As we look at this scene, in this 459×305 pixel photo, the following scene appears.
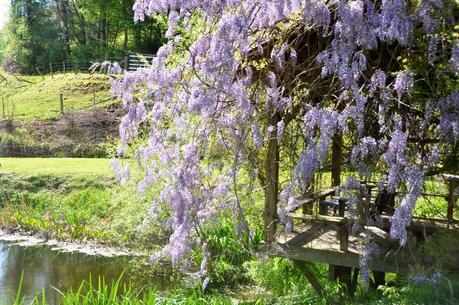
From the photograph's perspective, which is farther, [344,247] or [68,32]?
[68,32]

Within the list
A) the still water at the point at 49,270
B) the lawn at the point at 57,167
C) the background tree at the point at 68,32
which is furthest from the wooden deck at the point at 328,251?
the background tree at the point at 68,32

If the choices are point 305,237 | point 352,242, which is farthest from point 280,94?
point 352,242

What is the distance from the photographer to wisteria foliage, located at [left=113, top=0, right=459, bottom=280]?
3859mm

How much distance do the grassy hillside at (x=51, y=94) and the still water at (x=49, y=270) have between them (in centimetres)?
1312

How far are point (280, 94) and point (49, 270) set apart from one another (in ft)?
20.9

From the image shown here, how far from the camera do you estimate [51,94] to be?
2733 cm

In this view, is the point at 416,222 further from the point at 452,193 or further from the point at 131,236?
the point at 131,236

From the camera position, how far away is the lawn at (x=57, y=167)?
14.3 meters

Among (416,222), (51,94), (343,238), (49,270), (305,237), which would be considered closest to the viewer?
(343,238)

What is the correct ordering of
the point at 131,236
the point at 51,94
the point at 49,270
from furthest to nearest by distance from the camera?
the point at 51,94, the point at 131,236, the point at 49,270

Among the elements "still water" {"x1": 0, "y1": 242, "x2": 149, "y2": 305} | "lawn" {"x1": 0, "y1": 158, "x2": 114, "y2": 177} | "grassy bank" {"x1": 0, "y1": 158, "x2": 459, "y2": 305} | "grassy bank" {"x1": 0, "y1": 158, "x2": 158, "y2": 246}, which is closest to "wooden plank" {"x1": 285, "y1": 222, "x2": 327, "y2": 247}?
"grassy bank" {"x1": 0, "y1": 158, "x2": 459, "y2": 305}

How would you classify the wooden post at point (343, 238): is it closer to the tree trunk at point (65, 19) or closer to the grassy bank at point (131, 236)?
the grassy bank at point (131, 236)

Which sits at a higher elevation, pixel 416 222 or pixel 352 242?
pixel 416 222

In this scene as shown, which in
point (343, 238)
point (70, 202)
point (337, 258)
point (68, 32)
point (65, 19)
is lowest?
point (70, 202)
